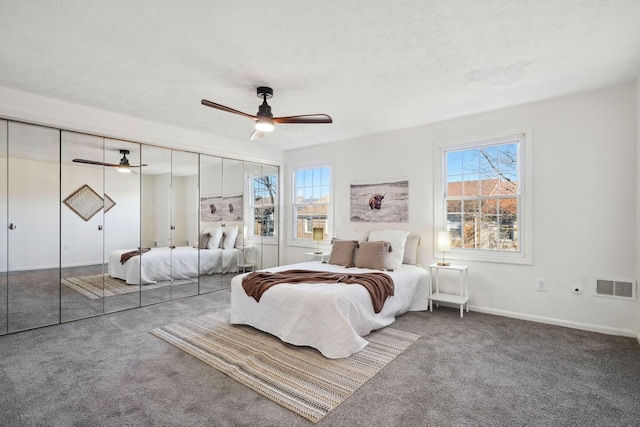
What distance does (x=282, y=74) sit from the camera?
3062mm

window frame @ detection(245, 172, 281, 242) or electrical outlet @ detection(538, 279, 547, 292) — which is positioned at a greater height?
window frame @ detection(245, 172, 281, 242)

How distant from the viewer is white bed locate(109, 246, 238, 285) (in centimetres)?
422

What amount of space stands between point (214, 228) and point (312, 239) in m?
1.76

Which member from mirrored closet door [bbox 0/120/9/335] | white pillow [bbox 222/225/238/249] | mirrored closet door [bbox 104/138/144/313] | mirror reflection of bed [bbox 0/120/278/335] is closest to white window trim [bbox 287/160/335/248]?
white pillow [bbox 222/225/238/249]

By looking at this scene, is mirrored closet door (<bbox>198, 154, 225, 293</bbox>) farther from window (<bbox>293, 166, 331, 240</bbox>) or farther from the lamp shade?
the lamp shade

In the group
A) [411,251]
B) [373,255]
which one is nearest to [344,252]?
[373,255]

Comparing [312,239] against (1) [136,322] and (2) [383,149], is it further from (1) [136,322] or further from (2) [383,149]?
(1) [136,322]

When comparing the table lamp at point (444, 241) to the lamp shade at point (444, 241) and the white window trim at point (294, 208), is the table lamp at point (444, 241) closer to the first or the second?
the lamp shade at point (444, 241)

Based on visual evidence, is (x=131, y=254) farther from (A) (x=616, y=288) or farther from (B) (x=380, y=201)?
(A) (x=616, y=288)

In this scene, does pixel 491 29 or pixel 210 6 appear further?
pixel 491 29

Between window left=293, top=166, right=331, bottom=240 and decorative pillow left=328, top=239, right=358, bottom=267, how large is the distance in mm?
1111

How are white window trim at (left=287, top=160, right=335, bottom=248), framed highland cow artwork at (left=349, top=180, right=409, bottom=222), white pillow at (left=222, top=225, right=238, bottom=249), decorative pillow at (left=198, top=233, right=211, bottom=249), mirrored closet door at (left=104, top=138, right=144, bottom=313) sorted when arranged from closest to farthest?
mirrored closet door at (left=104, top=138, right=144, bottom=313) < framed highland cow artwork at (left=349, top=180, right=409, bottom=222) < decorative pillow at (left=198, top=233, right=211, bottom=249) < white pillow at (left=222, top=225, right=238, bottom=249) < white window trim at (left=287, top=160, right=335, bottom=248)

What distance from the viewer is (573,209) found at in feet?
11.6

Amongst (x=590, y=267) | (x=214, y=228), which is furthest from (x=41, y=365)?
(x=590, y=267)
